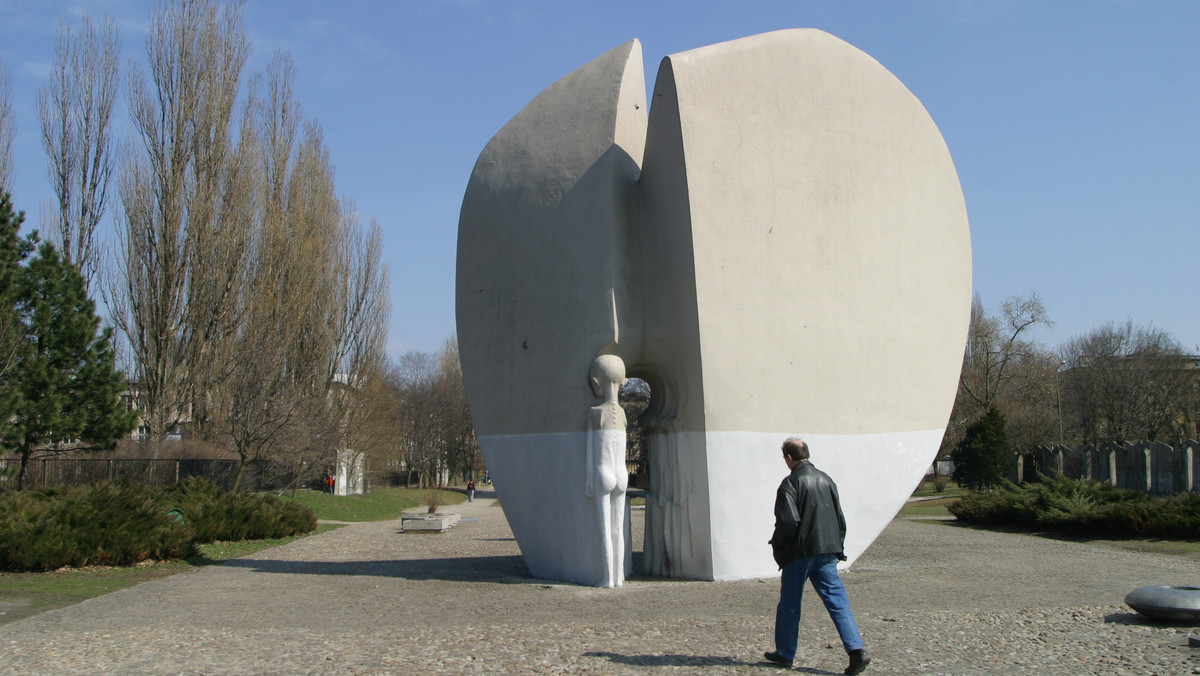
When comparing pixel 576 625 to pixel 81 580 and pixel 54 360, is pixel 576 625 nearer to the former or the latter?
pixel 81 580

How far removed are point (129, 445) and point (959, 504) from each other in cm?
2007

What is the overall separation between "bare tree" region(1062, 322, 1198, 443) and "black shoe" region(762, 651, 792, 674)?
3924cm

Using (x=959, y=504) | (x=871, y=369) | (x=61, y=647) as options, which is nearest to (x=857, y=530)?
(x=871, y=369)

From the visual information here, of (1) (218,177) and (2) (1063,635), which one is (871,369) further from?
(1) (218,177)

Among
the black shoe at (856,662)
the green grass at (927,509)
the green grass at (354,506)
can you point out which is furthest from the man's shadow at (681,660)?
the green grass at (354,506)

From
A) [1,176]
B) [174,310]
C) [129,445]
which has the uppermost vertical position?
[1,176]

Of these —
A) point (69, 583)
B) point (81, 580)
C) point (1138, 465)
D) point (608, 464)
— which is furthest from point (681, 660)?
point (1138, 465)

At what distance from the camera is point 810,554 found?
16.3ft

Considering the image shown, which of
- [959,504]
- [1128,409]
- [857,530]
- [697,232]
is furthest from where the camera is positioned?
[1128,409]

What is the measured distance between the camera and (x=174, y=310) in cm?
2544

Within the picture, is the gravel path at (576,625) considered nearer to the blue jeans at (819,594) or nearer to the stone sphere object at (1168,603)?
the stone sphere object at (1168,603)

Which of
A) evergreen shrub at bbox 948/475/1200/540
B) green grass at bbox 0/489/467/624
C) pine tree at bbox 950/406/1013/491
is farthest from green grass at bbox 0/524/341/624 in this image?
pine tree at bbox 950/406/1013/491

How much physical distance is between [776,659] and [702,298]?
161 inches

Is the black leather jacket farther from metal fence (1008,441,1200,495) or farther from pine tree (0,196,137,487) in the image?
pine tree (0,196,137,487)
